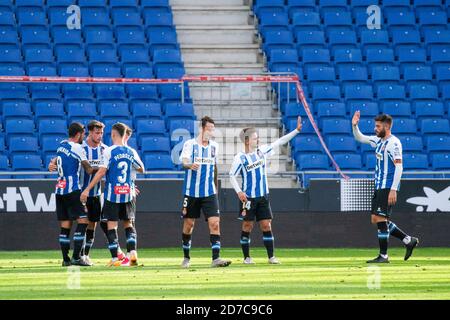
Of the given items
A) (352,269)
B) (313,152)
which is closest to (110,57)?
(313,152)

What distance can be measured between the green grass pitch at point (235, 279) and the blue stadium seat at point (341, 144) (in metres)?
5.88

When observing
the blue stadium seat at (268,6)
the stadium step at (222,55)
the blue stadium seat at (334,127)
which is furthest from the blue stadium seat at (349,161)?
the blue stadium seat at (268,6)

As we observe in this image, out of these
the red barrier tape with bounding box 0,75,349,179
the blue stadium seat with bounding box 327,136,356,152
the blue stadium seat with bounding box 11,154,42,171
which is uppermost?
the red barrier tape with bounding box 0,75,349,179

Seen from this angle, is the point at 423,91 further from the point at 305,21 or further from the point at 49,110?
the point at 49,110

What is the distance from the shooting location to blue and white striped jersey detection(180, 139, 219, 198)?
17.1 meters

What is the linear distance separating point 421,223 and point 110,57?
873 centimetres

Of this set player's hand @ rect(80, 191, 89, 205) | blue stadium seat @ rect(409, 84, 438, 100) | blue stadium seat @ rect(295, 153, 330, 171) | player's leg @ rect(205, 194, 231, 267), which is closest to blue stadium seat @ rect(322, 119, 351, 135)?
blue stadium seat @ rect(295, 153, 330, 171)

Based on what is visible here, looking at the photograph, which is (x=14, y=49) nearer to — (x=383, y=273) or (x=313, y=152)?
(x=313, y=152)

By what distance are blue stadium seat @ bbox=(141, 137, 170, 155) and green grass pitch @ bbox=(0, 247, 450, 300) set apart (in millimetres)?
5260

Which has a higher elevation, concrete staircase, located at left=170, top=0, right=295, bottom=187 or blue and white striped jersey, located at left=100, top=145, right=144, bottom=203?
concrete staircase, located at left=170, top=0, right=295, bottom=187

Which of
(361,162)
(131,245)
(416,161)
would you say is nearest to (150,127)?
(361,162)

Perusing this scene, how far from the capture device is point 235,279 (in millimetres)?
14234

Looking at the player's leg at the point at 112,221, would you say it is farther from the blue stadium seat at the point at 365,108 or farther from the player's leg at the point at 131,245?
the blue stadium seat at the point at 365,108

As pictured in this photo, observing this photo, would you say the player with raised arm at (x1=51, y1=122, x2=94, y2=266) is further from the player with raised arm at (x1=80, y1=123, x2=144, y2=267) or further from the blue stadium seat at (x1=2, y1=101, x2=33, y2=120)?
the blue stadium seat at (x1=2, y1=101, x2=33, y2=120)
